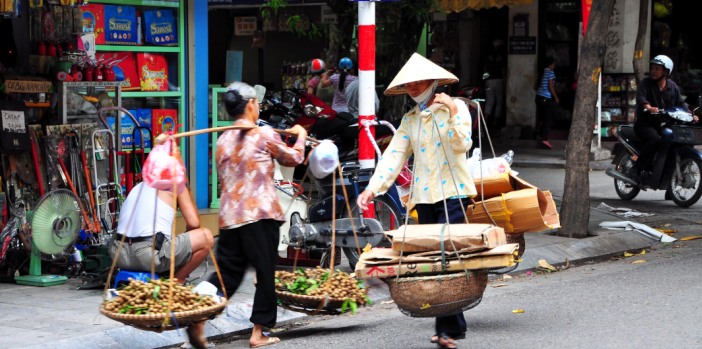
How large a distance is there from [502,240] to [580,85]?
520 centimetres

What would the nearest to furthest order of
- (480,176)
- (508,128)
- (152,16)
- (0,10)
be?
(480,176), (0,10), (152,16), (508,128)

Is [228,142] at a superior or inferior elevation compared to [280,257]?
superior

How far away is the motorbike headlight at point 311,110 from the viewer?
46.4 feet

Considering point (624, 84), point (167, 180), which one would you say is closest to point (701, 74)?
point (624, 84)

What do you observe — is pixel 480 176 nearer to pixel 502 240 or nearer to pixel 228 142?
pixel 502 240

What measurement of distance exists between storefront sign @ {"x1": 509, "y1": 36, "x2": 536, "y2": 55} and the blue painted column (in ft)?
34.9

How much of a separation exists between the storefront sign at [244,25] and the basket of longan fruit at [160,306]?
14.8 metres

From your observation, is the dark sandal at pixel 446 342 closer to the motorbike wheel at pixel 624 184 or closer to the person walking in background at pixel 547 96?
the motorbike wheel at pixel 624 184

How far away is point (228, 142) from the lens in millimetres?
6910

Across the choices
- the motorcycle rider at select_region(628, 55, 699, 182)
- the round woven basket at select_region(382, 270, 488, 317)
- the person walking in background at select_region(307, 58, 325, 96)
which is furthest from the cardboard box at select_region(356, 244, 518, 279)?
the person walking in background at select_region(307, 58, 325, 96)

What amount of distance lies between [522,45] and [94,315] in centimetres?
1415

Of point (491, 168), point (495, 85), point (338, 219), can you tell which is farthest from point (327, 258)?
point (495, 85)

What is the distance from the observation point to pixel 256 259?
6906mm

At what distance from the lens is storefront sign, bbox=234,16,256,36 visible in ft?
68.4
